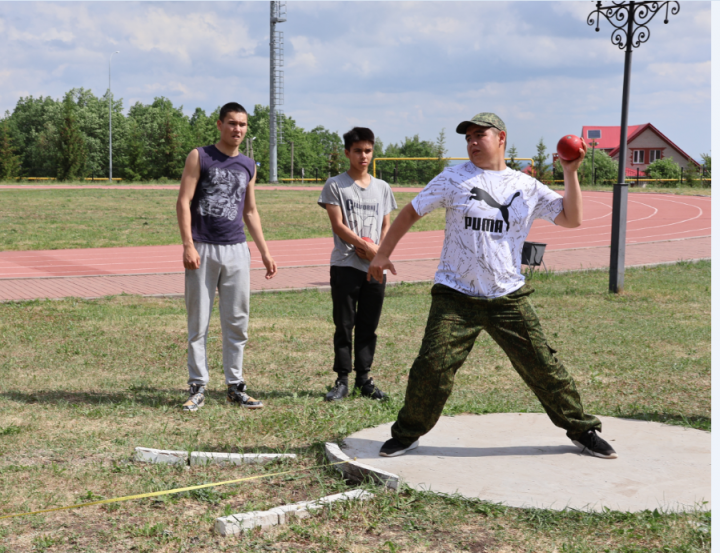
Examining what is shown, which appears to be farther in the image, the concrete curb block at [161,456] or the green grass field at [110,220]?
the green grass field at [110,220]

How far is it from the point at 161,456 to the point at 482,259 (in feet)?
6.73

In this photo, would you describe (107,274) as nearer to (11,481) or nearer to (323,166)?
(11,481)

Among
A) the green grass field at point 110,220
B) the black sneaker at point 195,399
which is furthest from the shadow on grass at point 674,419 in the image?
the green grass field at point 110,220

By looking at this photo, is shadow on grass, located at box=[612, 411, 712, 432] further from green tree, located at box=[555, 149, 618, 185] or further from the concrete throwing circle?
green tree, located at box=[555, 149, 618, 185]

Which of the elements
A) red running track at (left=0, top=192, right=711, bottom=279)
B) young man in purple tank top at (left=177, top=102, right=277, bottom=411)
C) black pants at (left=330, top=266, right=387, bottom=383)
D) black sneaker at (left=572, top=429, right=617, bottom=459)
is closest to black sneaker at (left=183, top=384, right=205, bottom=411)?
young man in purple tank top at (left=177, top=102, right=277, bottom=411)

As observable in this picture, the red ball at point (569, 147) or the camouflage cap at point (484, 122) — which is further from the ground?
the camouflage cap at point (484, 122)

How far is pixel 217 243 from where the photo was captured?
5.36m

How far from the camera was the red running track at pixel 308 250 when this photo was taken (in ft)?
50.1

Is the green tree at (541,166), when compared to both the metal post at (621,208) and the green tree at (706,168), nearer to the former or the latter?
the green tree at (706,168)

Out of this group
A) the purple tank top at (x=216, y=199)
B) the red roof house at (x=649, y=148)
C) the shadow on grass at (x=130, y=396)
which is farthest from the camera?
the red roof house at (x=649, y=148)

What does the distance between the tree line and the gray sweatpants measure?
49.2 meters

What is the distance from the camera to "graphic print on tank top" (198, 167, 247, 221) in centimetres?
533

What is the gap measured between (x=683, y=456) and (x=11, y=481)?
3618mm

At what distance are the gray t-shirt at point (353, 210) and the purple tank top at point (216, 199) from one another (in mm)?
656
